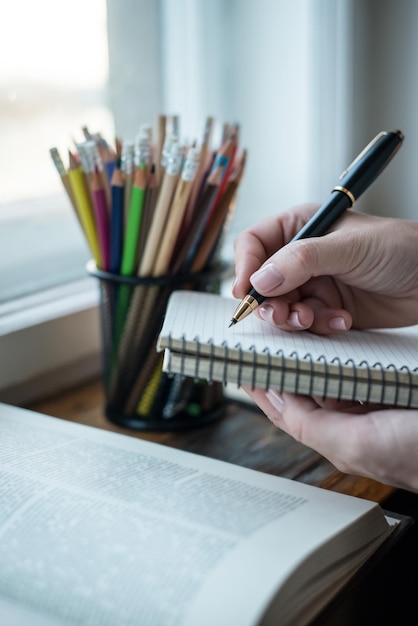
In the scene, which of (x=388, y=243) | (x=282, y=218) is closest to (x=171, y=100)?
(x=282, y=218)

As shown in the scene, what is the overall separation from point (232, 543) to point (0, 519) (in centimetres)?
13

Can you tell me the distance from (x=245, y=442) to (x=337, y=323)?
16 cm

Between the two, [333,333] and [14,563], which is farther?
[333,333]

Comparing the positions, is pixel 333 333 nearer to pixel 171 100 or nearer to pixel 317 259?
pixel 317 259

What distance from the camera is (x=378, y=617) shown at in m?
0.48

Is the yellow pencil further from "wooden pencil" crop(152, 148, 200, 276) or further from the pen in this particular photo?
the pen

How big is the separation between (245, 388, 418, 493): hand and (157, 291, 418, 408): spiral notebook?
1 centimetres

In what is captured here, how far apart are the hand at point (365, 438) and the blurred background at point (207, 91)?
0.39 metres

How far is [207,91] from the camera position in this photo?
3.40 feet

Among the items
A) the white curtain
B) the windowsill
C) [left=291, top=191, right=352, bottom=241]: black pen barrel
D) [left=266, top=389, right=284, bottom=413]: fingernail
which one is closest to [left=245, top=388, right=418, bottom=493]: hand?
[left=266, top=389, right=284, bottom=413]: fingernail

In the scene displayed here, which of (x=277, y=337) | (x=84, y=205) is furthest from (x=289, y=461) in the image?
(x=84, y=205)

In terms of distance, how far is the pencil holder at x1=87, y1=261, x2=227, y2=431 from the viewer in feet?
2.09

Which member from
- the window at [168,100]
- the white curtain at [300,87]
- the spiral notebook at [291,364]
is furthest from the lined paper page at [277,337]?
the white curtain at [300,87]

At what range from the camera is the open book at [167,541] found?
362 mm
